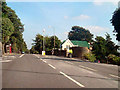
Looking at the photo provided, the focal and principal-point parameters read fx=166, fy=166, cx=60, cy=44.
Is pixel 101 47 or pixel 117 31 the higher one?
pixel 117 31

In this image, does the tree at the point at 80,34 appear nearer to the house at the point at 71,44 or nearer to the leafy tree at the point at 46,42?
the house at the point at 71,44

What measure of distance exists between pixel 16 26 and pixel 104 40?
140 ft

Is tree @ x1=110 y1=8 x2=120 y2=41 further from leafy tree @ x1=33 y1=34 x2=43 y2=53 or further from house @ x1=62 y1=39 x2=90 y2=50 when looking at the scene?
leafy tree @ x1=33 y1=34 x2=43 y2=53

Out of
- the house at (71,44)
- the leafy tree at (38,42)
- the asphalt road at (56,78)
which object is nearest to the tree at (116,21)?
the asphalt road at (56,78)

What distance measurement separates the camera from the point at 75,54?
45.3 meters

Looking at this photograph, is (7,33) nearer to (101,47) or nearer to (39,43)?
(101,47)

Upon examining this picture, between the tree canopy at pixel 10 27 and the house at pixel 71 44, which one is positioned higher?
the tree canopy at pixel 10 27

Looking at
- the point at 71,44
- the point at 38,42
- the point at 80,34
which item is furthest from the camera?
the point at 80,34

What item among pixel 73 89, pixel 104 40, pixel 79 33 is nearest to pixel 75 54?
pixel 104 40

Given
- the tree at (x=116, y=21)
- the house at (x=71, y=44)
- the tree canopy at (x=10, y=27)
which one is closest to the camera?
the tree at (x=116, y=21)

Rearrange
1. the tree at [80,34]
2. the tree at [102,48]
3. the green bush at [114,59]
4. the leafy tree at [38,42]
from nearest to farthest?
the green bush at [114,59], the tree at [102,48], the leafy tree at [38,42], the tree at [80,34]

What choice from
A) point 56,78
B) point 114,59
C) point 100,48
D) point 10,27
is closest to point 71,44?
point 10,27

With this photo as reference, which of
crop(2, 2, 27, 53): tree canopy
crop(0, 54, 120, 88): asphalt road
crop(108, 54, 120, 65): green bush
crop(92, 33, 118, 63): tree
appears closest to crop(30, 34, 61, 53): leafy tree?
crop(2, 2, 27, 53): tree canopy

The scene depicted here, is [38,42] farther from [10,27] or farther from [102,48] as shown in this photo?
[102,48]
